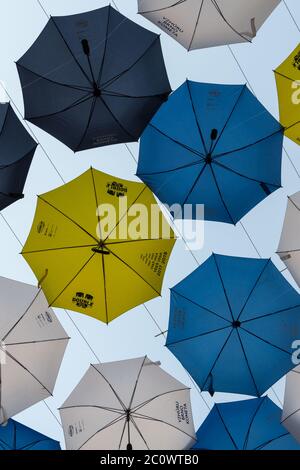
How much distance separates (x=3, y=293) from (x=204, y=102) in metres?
3.80

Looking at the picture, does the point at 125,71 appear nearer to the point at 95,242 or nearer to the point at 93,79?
the point at 93,79

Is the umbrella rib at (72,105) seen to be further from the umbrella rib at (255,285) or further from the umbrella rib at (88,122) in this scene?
the umbrella rib at (255,285)

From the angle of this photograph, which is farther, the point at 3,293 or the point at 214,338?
the point at 214,338

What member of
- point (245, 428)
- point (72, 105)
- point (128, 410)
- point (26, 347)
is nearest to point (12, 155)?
point (72, 105)

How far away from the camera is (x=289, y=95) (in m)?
9.77

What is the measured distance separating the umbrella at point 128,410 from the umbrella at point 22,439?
0.28m

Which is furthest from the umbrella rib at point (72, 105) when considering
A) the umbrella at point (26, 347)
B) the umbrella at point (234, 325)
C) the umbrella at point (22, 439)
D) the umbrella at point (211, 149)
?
the umbrella at point (22, 439)

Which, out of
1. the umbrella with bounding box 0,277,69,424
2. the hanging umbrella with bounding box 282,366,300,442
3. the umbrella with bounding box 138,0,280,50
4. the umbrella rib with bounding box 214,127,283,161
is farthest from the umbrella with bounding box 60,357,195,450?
the umbrella with bounding box 138,0,280,50

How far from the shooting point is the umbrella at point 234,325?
32.0 feet

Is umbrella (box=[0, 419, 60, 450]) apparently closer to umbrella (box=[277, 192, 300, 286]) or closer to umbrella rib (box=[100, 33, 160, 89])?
umbrella (box=[277, 192, 300, 286])

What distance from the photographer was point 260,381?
9797 mm
